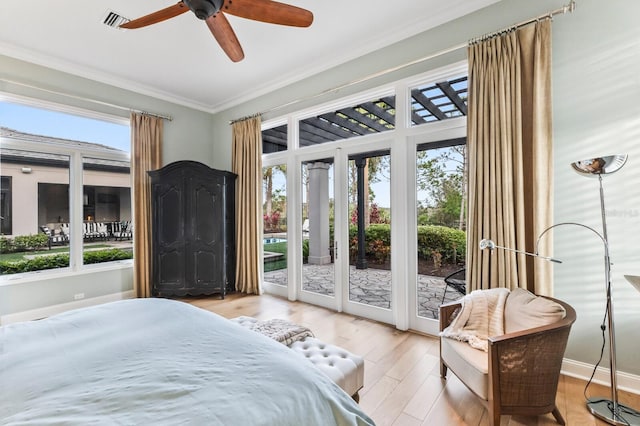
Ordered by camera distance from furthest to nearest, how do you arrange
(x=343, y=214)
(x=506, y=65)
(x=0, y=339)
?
1. (x=343, y=214)
2. (x=506, y=65)
3. (x=0, y=339)

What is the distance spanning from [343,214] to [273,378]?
9.22 feet

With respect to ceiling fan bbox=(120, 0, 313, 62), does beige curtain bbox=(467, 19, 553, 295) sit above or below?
below

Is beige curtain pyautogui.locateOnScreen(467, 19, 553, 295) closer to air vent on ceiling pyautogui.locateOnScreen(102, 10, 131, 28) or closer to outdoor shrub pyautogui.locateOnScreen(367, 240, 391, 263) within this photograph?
outdoor shrub pyautogui.locateOnScreen(367, 240, 391, 263)

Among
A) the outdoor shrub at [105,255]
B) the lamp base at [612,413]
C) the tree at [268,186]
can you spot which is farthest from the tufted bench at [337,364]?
the outdoor shrub at [105,255]

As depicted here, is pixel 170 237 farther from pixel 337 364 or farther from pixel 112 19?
pixel 337 364

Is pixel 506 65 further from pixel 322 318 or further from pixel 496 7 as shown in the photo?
pixel 322 318

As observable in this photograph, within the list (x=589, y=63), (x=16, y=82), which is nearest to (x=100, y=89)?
(x=16, y=82)

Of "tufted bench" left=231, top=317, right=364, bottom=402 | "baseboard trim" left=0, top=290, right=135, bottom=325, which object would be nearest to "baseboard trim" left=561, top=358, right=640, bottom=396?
"tufted bench" left=231, top=317, right=364, bottom=402

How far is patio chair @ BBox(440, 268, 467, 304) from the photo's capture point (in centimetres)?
297

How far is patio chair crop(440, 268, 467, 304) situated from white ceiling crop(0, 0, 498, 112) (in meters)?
2.50

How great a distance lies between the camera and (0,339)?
1.46m

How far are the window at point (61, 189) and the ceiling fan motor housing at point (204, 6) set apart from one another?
10.7 feet

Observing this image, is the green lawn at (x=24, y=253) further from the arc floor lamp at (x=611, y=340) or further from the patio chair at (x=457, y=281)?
the arc floor lamp at (x=611, y=340)

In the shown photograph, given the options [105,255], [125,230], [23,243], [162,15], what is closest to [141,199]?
[125,230]
